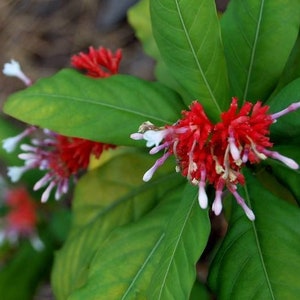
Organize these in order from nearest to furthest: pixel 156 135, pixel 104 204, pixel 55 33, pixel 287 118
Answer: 1. pixel 156 135
2. pixel 287 118
3. pixel 104 204
4. pixel 55 33

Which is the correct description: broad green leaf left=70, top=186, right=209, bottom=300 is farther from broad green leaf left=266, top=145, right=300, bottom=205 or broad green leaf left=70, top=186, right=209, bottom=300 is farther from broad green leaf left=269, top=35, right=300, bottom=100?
broad green leaf left=269, top=35, right=300, bottom=100

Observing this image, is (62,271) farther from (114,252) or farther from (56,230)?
(56,230)

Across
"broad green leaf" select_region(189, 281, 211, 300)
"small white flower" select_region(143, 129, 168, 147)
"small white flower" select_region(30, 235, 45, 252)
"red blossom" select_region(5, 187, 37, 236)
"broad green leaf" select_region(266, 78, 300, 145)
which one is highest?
"small white flower" select_region(143, 129, 168, 147)

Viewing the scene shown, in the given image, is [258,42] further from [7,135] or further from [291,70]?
[7,135]

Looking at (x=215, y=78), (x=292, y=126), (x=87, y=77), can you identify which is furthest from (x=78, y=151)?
(x=292, y=126)

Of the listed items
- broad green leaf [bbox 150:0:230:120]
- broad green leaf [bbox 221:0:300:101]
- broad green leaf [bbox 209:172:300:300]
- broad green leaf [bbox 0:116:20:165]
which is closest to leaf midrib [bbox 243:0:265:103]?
broad green leaf [bbox 221:0:300:101]

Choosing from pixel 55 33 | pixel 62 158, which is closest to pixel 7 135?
pixel 62 158

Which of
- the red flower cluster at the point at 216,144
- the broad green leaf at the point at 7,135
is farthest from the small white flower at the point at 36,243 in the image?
the red flower cluster at the point at 216,144
